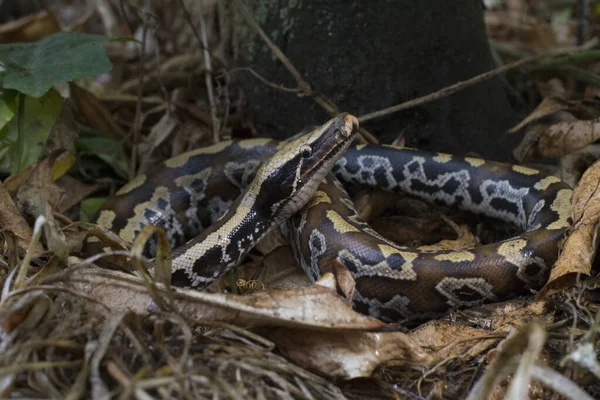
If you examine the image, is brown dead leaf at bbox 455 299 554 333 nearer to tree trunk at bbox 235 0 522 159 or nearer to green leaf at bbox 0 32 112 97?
tree trunk at bbox 235 0 522 159

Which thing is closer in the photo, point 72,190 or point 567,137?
point 567,137

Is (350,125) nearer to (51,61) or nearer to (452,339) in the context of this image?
(452,339)

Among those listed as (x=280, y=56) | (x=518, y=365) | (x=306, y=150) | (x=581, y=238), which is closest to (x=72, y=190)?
(x=280, y=56)

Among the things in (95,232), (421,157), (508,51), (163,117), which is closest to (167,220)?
(163,117)

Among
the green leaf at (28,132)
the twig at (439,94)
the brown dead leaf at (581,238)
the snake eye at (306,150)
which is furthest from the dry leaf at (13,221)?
the brown dead leaf at (581,238)

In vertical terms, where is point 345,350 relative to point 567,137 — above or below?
below

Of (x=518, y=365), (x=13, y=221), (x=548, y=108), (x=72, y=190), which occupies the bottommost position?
(x=72, y=190)
